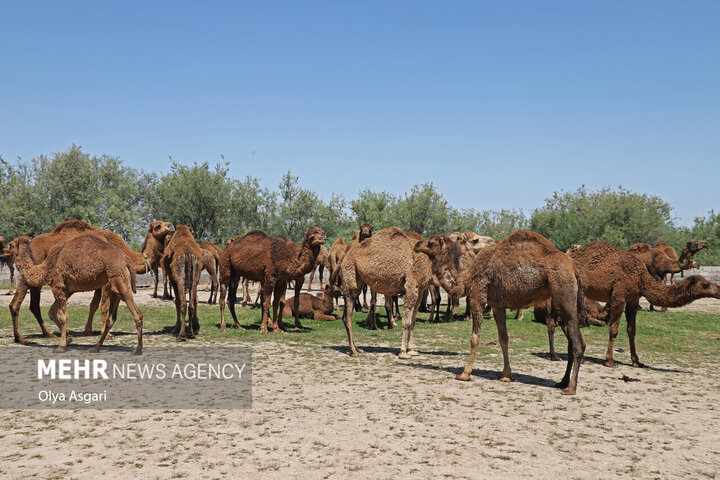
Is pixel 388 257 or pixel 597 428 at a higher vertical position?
pixel 388 257

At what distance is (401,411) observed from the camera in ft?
23.2

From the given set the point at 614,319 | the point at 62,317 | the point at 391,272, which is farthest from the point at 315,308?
the point at 614,319

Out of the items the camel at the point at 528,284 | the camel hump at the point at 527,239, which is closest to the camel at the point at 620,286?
the camel at the point at 528,284

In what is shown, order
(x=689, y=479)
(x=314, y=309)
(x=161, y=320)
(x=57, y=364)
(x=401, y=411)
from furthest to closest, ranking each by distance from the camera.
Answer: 1. (x=314, y=309)
2. (x=161, y=320)
3. (x=57, y=364)
4. (x=401, y=411)
5. (x=689, y=479)

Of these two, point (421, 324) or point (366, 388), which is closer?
point (366, 388)

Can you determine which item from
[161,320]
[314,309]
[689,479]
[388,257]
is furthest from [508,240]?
[161,320]

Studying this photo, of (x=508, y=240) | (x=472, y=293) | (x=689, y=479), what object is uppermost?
(x=508, y=240)

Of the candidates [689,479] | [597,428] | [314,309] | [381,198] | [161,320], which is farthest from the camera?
[381,198]

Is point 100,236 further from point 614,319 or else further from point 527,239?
point 614,319

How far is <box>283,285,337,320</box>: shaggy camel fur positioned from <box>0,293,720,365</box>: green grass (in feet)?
2.03

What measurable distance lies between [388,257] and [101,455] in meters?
6.57

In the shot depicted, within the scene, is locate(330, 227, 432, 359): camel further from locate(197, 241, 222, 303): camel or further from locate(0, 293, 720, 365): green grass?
locate(197, 241, 222, 303): camel

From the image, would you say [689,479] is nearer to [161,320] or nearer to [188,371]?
[188,371]
